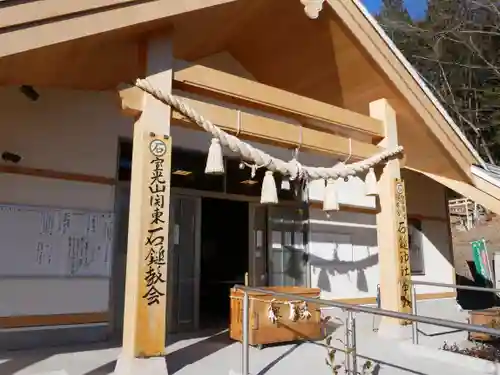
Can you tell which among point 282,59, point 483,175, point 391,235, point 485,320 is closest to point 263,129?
point 282,59

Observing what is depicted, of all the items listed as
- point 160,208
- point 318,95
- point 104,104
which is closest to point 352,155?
point 318,95

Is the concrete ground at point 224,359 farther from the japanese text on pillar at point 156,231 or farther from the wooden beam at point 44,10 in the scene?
the wooden beam at point 44,10

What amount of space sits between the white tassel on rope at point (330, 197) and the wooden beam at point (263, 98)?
0.74 metres

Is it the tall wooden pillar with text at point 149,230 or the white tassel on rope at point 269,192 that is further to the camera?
the white tassel on rope at point 269,192

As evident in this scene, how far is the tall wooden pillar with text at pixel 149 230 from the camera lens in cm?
356

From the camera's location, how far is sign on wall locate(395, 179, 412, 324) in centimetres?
536

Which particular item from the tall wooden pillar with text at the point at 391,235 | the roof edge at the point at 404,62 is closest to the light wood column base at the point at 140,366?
the tall wooden pillar with text at the point at 391,235

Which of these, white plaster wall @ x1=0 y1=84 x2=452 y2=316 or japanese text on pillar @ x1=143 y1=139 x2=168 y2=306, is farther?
white plaster wall @ x1=0 y1=84 x2=452 y2=316

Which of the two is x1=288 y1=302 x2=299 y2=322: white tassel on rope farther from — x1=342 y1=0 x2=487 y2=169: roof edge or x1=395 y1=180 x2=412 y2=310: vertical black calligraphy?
x1=342 y1=0 x2=487 y2=169: roof edge

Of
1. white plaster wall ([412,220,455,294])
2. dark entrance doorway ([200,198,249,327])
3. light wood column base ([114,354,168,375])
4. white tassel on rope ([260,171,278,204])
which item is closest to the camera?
light wood column base ([114,354,168,375])

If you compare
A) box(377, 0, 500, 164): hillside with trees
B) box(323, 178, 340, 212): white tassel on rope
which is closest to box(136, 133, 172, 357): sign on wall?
box(323, 178, 340, 212): white tassel on rope

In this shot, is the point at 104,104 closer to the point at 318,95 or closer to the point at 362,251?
the point at 318,95

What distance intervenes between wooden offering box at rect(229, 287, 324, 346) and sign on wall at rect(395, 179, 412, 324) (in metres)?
1.06

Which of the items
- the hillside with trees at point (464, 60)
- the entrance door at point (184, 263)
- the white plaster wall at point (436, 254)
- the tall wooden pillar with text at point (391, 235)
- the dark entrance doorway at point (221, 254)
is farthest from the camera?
the hillside with trees at point (464, 60)
